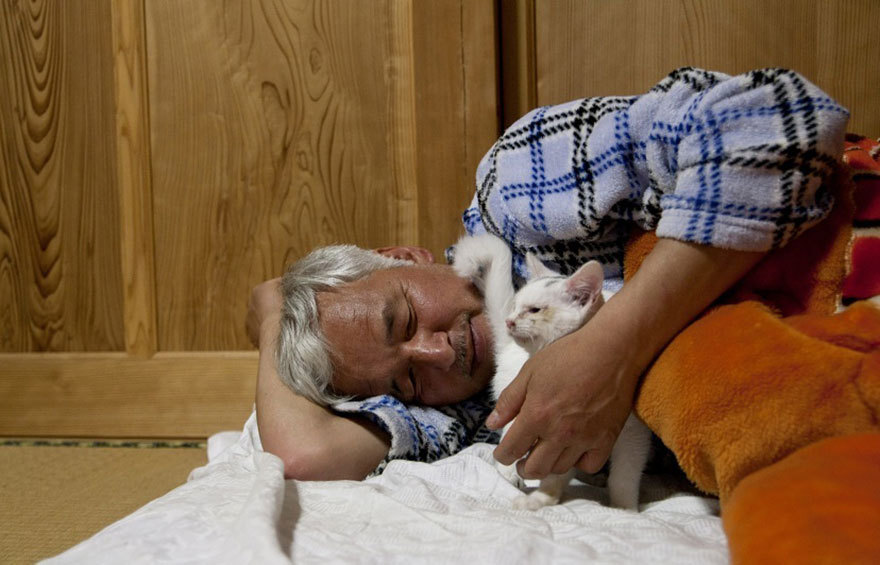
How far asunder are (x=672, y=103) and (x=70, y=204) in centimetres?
158

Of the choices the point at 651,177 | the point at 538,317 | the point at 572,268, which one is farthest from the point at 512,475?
the point at 651,177

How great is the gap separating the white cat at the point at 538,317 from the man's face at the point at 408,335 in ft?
0.14

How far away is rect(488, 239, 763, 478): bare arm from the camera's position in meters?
0.74

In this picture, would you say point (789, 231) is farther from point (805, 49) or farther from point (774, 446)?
point (805, 49)

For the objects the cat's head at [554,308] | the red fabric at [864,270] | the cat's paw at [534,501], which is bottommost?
the cat's paw at [534,501]

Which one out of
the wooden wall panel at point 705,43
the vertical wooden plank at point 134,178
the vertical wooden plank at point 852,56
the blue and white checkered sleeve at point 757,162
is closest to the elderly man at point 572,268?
the blue and white checkered sleeve at point 757,162

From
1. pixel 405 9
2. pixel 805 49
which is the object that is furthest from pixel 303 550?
pixel 805 49

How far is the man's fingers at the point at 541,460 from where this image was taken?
0.79 metres

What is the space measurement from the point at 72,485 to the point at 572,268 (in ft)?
3.68

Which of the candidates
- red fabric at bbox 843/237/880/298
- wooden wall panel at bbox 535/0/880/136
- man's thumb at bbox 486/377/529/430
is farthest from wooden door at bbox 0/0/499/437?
red fabric at bbox 843/237/880/298

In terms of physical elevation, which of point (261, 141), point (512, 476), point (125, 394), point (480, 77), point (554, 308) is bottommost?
point (125, 394)

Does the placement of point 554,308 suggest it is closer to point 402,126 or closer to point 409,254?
point 409,254

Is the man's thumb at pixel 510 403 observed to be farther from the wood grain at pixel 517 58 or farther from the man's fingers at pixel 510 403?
the wood grain at pixel 517 58

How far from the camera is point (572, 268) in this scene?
1.02m
